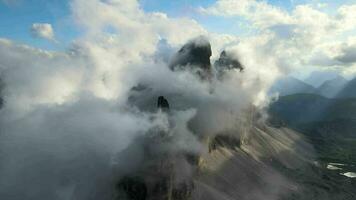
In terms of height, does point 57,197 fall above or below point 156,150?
below

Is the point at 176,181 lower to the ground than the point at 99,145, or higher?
lower

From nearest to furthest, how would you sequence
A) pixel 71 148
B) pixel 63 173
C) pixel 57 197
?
pixel 57 197 → pixel 63 173 → pixel 71 148

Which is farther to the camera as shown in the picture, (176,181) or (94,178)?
(176,181)

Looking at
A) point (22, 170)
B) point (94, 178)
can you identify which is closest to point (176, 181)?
point (94, 178)

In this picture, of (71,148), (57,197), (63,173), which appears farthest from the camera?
(71,148)

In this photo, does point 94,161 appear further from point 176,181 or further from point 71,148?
Answer: point 176,181

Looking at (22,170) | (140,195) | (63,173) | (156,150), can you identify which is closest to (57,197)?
(63,173)

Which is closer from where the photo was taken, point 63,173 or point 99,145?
point 63,173

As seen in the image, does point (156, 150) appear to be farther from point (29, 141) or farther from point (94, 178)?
point (29, 141)
